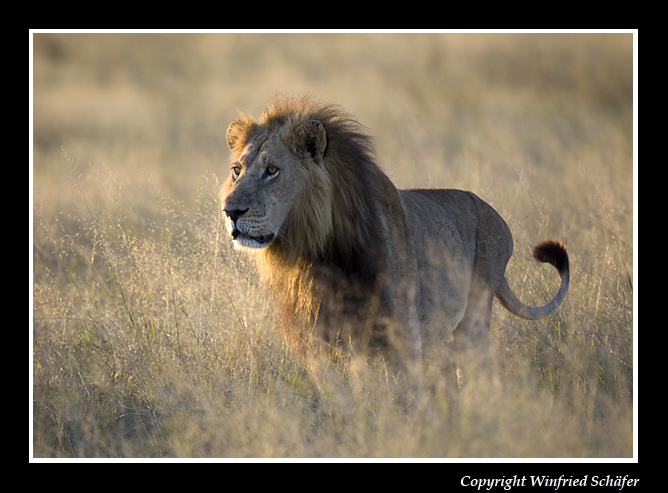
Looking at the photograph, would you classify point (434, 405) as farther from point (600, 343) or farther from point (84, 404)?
point (84, 404)

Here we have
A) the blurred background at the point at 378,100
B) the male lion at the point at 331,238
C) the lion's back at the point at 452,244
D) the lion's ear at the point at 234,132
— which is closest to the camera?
the male lion at the point at 331,238

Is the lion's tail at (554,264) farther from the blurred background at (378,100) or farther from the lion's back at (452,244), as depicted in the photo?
the blurred background at (378,100)

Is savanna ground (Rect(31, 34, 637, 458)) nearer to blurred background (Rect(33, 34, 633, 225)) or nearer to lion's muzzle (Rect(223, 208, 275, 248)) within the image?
blurred background (Rect(33, 34, 633, 225))

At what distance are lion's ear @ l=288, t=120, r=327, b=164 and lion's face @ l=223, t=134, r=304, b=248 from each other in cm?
6

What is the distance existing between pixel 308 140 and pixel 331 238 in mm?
624

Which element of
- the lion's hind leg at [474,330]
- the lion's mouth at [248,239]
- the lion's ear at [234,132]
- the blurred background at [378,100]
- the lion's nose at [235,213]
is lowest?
the lion's hind leg at [474,330]

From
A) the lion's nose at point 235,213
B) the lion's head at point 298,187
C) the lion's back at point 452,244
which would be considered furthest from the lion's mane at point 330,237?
the lion's back at point 452,244

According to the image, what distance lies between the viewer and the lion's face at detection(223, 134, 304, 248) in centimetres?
352

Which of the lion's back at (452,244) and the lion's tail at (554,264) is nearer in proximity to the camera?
the lion's back at (452,244)

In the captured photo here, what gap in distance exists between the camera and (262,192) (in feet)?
11.8

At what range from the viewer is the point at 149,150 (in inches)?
492

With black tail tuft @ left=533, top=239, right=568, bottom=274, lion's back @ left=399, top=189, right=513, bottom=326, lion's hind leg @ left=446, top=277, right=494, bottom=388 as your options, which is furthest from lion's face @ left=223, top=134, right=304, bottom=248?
black tail tuft @ left=533, top=239, right=568, bottom=274

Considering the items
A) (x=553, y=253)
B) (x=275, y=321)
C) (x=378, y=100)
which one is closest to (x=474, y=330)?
(x=553, y=253)

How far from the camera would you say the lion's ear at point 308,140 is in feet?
12.3
